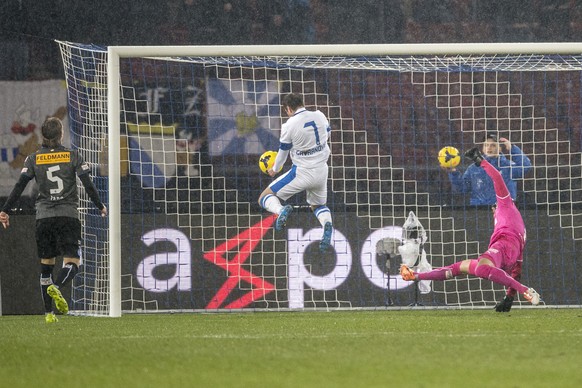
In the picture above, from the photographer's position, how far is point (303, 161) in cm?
1016

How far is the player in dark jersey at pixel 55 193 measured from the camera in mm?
8617

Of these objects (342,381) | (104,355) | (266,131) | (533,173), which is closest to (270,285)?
(266,131)

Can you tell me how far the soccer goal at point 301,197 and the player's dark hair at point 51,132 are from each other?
952 millimetres

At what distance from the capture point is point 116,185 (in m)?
9.55

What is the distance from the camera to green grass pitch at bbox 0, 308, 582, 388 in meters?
4.52

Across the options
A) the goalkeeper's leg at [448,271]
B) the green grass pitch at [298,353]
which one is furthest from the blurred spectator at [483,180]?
the green grass pitch at [298,353]

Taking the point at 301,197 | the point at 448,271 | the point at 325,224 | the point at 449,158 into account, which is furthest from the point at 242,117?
the point at 448,271

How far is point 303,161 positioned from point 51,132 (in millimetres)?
2469

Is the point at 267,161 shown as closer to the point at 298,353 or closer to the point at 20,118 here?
the point at 20,118

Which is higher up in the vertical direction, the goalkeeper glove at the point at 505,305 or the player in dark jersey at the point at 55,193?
the player in dark jersey at the point at 55,193

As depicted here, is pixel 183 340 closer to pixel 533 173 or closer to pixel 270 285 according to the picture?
pixel 270 285

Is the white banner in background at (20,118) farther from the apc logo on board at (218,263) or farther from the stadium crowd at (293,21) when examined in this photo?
the apc logo on board at (218,263)

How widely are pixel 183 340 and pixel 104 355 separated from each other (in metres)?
0.93

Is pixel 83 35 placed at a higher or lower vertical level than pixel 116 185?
higher
